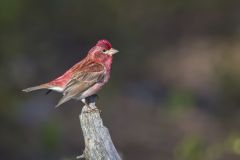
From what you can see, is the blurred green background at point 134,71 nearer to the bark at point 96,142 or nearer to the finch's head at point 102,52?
the finch's head at point 102,52

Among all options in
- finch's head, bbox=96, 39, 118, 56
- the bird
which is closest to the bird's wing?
the bird

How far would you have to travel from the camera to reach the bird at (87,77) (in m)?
7.84

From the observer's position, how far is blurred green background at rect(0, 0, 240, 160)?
1223 centimetres

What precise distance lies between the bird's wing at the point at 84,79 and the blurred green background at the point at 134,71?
302 centimetres

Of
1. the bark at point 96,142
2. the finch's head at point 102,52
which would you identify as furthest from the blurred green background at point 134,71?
the bark at point 96,142

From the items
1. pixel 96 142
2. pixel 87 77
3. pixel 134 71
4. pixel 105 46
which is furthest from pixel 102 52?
pixel 134 71

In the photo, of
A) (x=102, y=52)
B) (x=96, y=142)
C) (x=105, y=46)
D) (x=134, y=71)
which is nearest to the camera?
(x=96, y=142)

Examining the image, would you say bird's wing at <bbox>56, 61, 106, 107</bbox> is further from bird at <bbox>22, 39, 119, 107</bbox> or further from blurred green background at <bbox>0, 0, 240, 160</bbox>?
blurred green background at <bbox>0, 0, 240, 160</bbox>

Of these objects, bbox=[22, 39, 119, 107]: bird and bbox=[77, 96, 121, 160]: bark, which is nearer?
bbox=[77, 96, 121, 160]: bark

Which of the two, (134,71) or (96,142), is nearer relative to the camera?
(96,142)

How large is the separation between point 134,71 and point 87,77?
633cm

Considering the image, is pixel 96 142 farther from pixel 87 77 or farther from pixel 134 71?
pixel 134 71

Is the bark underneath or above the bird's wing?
underneath

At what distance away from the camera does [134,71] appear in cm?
1428
